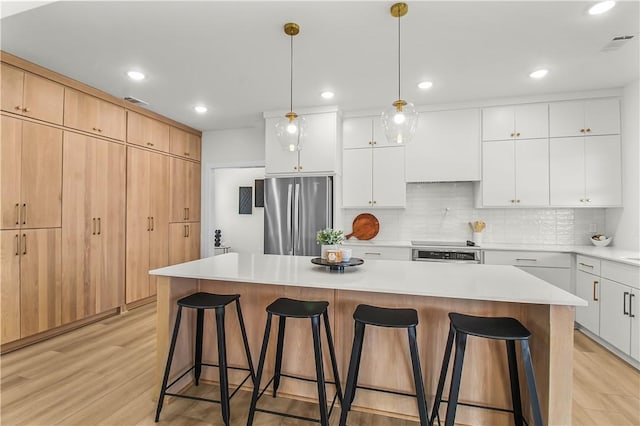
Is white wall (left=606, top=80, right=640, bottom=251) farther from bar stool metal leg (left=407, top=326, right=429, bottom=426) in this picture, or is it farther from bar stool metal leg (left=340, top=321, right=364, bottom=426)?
bar stool metal leg (left=340, top=321, right=364, bottom=426)

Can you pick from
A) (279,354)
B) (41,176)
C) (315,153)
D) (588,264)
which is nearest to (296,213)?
(315,153)

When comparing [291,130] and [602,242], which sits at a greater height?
[291,130]

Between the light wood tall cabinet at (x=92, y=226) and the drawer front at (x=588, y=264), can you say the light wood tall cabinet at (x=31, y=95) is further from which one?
the drawer front at (x=588, y=264)

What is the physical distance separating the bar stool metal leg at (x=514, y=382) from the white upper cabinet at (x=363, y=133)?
288 cm

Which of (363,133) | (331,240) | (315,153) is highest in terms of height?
(363,133)

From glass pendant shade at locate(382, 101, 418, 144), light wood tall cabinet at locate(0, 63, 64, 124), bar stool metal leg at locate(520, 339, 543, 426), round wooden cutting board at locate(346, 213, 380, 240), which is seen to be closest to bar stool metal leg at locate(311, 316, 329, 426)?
bar stool metal leg at locate(520, 339, 543, 426)

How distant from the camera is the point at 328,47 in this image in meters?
2.62

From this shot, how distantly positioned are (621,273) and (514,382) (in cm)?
190

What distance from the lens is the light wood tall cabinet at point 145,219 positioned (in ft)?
13.4

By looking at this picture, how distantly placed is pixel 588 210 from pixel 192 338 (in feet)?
14.6

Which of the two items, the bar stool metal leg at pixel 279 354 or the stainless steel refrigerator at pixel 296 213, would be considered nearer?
the bar stool metal leg at pixel 279 354

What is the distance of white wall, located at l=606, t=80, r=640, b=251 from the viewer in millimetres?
3295

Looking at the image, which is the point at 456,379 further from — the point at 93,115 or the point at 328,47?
the point at 93,115

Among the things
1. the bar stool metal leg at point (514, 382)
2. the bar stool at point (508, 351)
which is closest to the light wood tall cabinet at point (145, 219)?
the bar stool at point (508, 351)
